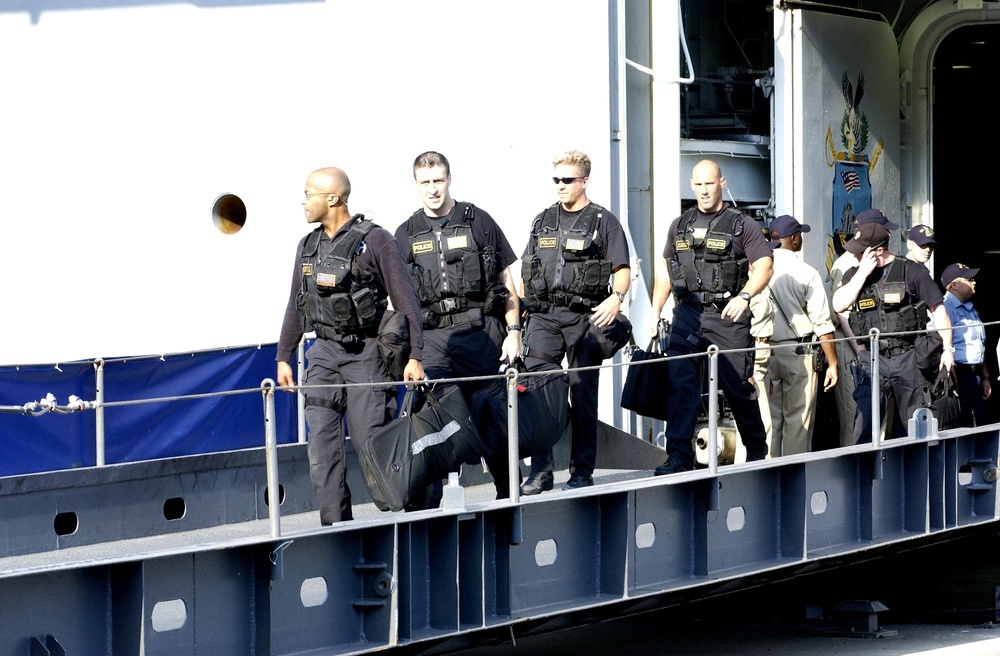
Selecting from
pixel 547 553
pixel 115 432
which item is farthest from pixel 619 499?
pixel 115 432

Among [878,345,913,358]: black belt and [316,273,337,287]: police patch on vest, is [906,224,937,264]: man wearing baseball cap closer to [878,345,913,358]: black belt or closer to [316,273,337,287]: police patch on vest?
[878,345,913,358]: black belt

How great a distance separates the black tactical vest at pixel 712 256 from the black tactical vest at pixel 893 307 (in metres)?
1.05

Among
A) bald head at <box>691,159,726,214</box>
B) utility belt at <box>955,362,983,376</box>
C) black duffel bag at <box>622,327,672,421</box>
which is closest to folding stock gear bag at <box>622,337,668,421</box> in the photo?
black duffel bag at <box>622,327,672,421</box>

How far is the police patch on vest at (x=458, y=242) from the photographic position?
7.56m

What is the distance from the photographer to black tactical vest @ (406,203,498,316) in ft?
24.9

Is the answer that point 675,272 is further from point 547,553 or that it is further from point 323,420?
point 323,420

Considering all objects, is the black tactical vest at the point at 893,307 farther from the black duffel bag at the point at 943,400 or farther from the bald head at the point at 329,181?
the bald head at the point at 329,181

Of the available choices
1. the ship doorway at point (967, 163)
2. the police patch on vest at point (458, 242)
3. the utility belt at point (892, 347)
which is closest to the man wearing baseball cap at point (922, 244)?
the utility belt at point (892, 347)

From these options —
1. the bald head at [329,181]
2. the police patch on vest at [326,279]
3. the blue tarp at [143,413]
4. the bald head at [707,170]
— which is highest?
the bald head at [707,170]

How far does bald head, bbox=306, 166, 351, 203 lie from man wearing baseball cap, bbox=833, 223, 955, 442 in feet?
12.0

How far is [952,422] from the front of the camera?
921 centimetres

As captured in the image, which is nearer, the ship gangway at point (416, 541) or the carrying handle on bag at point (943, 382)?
the ship gangway at point (416, 541)

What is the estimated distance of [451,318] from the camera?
770cm

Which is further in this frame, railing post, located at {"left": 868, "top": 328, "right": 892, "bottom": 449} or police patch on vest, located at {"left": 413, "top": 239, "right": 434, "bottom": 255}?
railing post, located at {"left": 868, "top": 328, "right": 892, "bottom": 449}
